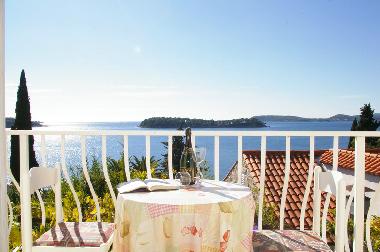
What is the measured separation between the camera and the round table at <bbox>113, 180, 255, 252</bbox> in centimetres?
170

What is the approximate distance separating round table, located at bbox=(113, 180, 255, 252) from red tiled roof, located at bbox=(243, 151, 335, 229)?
30.7 feet

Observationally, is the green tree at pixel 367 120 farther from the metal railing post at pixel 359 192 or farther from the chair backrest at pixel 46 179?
the chair backrest at pixel 46 179

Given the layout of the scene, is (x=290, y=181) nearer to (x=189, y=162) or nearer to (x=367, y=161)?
(x=367, y=161)

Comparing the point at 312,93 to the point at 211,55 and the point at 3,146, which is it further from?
the point at 3,146

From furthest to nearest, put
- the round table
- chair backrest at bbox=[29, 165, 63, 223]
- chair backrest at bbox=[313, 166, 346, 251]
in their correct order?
chair backrest at bbox=[29, 165, 63, 223] → chair backrest at bbox=[313, 166, 346, 251] → the round table

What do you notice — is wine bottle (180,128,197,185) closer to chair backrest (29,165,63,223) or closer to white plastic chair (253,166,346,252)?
white plastic chair (253,166,346,252)

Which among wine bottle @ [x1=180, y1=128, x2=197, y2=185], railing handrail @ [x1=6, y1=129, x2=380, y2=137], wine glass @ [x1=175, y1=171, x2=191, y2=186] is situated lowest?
wine glass @ [x1=175, y1=171, x2=191, y2=186]

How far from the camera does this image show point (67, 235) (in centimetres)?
225

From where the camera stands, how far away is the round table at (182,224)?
66.9 inches

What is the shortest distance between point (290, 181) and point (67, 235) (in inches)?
444

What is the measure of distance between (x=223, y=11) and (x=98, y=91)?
30361 millimetres

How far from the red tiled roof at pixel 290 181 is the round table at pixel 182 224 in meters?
9.35

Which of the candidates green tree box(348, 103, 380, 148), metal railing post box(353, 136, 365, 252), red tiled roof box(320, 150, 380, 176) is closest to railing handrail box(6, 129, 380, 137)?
metal railing post box(353, 136, 365, 252)

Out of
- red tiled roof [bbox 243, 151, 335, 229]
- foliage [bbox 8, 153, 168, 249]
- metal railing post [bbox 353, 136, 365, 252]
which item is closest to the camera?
metal railing post [bbox 353, 136, 365, 252]
